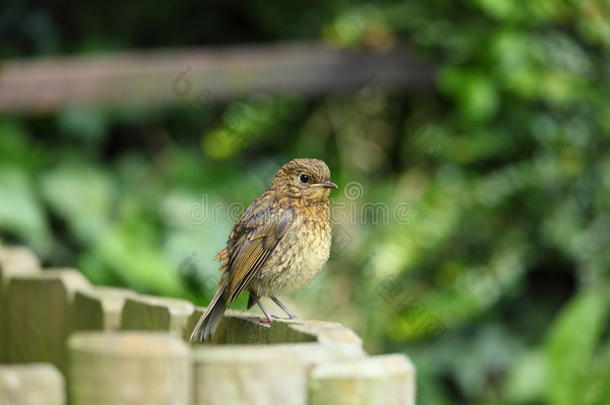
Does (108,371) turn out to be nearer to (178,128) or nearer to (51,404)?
(51,404)

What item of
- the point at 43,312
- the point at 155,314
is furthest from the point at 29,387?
the point at 43,312

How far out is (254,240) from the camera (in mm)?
3074

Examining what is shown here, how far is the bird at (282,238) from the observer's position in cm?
296

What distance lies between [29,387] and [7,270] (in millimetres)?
1491

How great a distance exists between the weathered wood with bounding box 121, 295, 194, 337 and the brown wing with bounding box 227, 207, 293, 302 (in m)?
0.56

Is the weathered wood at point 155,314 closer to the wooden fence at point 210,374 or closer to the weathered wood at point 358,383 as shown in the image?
the wooden fence at point 210,374

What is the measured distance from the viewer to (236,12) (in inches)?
296

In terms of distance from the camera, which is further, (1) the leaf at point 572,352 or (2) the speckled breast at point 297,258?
(1) the leaf at point 572,352

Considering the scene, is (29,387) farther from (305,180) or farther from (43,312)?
(305,180)

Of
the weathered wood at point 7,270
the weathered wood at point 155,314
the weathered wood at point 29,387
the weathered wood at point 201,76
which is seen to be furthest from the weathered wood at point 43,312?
the weathered wood at point 201,76

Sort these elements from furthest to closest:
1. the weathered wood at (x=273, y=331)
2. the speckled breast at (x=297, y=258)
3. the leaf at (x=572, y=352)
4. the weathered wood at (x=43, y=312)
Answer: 1. the leaf at (x=572, y=352)
2. the speckled breast at (x=297, y=258)
3. the weathered wood at (x=43, y=312)
4. the weathered wood at (x=273, y=331)

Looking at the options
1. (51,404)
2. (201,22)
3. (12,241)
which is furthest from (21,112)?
(51,404)

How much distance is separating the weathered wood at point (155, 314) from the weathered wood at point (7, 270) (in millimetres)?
686

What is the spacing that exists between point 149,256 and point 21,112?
1.20 meters
